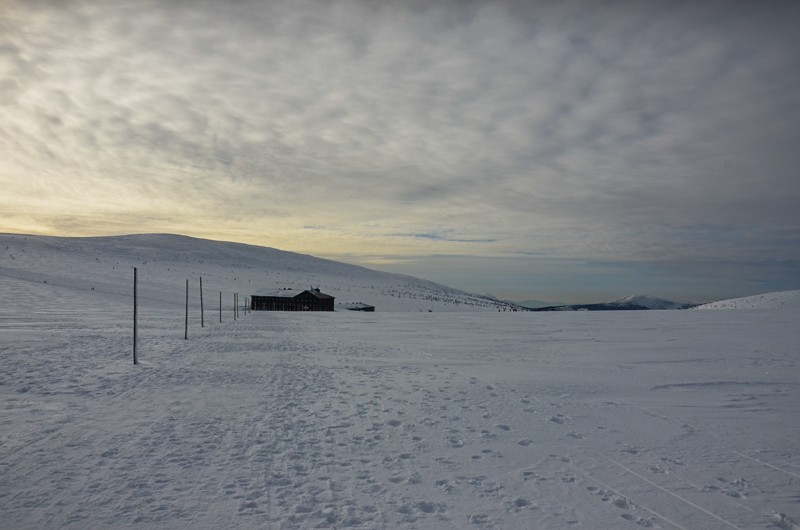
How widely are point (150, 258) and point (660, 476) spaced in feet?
444

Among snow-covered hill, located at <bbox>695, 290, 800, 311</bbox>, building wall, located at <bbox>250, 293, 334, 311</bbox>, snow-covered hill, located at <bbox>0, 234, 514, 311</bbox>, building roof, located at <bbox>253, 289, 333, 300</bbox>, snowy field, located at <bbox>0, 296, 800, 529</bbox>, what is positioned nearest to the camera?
snowy field, located at <bbox>0, 296, 800, 529</bbox>

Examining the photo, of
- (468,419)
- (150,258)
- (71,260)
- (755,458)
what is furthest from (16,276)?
(755,458)

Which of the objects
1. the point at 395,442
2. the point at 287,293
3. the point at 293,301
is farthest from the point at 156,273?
the point at 395,442

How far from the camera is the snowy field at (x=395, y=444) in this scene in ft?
18.9

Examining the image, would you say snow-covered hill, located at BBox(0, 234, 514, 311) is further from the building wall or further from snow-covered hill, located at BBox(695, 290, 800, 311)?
snow-covered hill, located at BBox(695, 290, 800, 311)

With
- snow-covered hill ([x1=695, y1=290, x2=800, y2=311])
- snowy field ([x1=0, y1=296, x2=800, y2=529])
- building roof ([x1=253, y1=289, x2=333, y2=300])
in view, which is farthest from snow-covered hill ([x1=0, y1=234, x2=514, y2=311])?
snowy field ([x1=0, y1=296, x2=800, y2=529])

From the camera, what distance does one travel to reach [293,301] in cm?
7694

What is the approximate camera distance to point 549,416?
10.5m

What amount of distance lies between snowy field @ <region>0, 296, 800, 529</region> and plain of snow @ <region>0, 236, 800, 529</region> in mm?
36

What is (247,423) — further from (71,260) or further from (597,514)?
(71,260)

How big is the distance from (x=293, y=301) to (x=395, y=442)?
70.2 meters

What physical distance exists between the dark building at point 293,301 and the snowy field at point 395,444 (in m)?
59.0

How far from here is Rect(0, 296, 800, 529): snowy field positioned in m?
5.77

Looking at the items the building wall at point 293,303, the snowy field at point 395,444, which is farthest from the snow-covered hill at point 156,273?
the snowy field at point 395,444
